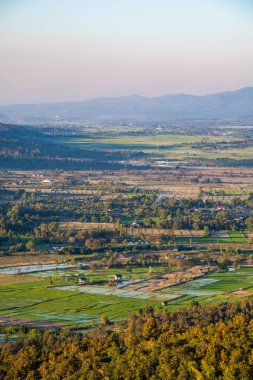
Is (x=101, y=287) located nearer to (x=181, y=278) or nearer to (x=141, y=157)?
(x=181, y=278)

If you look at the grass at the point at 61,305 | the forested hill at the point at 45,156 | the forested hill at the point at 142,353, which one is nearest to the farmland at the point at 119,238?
the grass at the point at 61,305

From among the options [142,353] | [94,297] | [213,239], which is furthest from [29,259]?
[142,353]

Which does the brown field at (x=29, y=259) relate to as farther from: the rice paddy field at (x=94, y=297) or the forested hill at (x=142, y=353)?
the forested hill at (x=142, y=353)

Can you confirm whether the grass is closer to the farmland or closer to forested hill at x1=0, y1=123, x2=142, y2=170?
the farmland

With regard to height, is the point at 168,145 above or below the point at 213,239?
above

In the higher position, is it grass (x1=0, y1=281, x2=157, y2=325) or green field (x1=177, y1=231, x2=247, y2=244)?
grass (x1=0, y1=281, x2=157, y2=325)

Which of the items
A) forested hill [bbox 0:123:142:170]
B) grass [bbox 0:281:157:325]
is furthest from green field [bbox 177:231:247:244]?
forested hill [bbox 0:123:142:170]

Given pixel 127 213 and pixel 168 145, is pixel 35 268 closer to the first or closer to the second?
pixel 127 213
